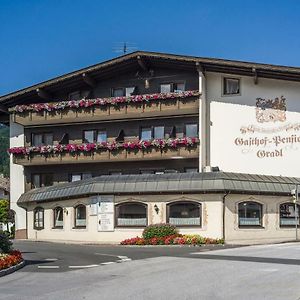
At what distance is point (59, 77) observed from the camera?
131ft

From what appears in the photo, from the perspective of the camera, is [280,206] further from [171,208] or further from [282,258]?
[282,258]

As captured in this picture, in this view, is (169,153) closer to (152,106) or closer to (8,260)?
(152,106)

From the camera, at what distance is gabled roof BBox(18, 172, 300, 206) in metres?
30.7

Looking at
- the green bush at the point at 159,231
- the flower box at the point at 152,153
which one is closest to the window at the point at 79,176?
the flower box at the point at 152,153

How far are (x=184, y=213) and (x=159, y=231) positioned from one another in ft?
6.49

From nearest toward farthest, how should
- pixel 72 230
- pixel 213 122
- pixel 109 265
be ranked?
pixel 109 265
pixel 72 230
pixel 213 122

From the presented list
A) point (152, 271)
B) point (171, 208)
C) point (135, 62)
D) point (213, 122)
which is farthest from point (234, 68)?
point (152, 271)

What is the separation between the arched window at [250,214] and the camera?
102ft

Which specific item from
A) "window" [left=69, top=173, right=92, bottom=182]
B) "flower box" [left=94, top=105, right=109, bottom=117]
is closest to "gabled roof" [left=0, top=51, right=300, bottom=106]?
"flower box" [left=94, top=105, right=109, bottom=117]

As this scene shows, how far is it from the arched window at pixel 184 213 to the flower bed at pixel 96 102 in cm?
800

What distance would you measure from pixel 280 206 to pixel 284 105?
675cm

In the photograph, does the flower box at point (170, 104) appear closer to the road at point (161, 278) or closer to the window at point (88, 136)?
the window at point (88, 136)

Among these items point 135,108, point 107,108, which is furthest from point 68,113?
point 135,108

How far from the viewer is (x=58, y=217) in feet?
119
